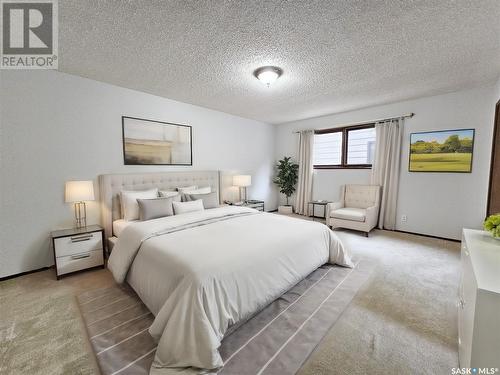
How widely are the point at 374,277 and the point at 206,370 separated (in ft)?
6.93

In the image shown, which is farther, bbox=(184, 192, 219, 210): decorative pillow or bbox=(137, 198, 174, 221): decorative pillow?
bbox=(184, 192, 219, 210): decorative pillow

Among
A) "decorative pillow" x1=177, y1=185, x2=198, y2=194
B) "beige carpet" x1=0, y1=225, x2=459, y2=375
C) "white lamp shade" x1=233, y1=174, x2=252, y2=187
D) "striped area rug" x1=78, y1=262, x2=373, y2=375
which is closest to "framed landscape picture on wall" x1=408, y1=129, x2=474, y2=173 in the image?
"beige carpet" x1=0, y1=225, x2=459, y2=375

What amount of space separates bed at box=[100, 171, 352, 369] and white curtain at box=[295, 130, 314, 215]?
9.20ft

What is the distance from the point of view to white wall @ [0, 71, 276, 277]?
2.41 metres

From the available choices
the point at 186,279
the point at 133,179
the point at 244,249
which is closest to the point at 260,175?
the point at 133,179

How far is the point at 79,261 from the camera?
2584mm

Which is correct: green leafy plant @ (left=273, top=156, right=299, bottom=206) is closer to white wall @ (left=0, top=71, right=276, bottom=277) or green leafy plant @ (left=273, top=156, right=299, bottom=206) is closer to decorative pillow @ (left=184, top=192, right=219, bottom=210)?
decorative pillow @ (left=184, top=192, right=219, bottom=210)

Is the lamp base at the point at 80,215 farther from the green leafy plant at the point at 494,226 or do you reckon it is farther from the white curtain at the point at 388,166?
the white curtain at the point at 388,166

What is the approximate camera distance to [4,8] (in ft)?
5.52

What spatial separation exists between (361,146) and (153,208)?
14.3 feet

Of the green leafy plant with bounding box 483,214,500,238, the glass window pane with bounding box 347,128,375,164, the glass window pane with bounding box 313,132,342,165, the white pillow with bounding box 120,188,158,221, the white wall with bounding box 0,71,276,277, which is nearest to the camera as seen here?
→ the green leafy plant with bounding box 483,214,500,238

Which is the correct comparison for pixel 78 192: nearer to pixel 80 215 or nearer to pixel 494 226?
pixel 80 215

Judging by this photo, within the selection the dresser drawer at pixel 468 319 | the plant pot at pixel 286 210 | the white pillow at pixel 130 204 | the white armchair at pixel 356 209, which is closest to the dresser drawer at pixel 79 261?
the white pillow at pixel 130 204

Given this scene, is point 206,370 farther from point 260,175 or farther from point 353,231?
point 260,175
